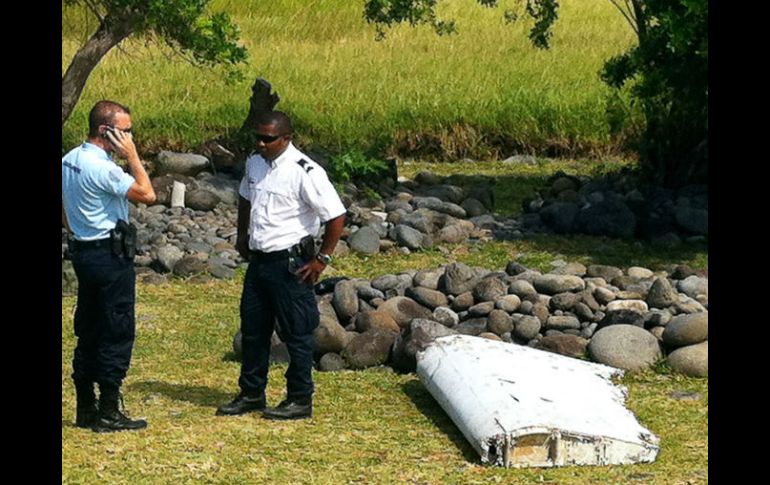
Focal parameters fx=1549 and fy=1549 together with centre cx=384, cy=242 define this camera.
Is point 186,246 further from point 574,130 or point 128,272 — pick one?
point 574,130

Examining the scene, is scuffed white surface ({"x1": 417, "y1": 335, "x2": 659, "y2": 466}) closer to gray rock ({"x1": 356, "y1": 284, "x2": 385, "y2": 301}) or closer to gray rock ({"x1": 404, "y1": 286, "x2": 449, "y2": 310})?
gray rock ({"x1": 404, "y1": 286, "x2": 449, "y2": 310})

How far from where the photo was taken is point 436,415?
904 cm

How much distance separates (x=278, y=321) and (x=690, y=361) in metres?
2.81

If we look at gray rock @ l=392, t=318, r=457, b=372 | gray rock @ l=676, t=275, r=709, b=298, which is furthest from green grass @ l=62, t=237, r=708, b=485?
gray rock @ l=676, t=275, r=709, b=298

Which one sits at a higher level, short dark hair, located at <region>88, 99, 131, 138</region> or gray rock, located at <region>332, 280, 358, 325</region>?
short dark hair, located at <region>88, 99, 131, 138</region>

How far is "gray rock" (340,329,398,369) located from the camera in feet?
33.6

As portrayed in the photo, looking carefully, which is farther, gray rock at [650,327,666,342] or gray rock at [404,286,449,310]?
gray rock at [404,286,449,310]

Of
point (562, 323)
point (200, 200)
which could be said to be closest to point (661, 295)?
point (562, 323)

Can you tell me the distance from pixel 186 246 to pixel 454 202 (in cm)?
381

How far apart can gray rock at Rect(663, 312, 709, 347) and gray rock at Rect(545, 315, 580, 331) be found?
2.65 ft

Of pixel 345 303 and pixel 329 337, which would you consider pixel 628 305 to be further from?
pixel 329 337

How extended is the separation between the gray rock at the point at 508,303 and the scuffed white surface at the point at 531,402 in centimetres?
156

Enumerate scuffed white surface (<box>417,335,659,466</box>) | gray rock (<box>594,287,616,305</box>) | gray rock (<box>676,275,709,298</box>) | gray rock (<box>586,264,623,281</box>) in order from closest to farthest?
1. scuffed white surface (<box>417,335,659,466</box>)
2. gray rock (<box>594,287,616,305</box>)
3. gray rock (<box>676,275,709,298</box>)
4. gray rock (<box>586,264,623,281</box>)

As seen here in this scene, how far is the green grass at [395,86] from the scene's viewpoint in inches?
853
